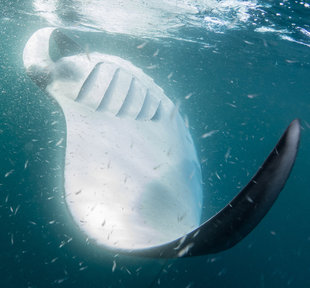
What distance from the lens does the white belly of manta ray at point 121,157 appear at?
2.07m

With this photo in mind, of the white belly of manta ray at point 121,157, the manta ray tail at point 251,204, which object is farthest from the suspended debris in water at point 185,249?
the white belly of manta ray at point 121,157

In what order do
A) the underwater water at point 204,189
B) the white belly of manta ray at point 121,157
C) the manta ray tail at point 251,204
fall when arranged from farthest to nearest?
1. the underwater water at point 204,189
2. the white belly of manta ray at point 121,157
3. the manta ray tail at point 251,204

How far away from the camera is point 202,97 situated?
55.7 m

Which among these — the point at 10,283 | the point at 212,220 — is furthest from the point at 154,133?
the point at 10,283

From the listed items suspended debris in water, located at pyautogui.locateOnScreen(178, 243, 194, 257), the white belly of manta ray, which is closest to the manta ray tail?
suspended debris in water, located at pyautogui.locateOnScreen(178, 243, 194, 257)

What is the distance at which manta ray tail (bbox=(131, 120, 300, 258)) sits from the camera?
102 centimetres

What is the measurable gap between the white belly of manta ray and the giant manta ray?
0.01m

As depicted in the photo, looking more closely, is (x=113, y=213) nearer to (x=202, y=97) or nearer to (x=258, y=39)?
(x=258, y=39)

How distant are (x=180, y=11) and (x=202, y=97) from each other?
47.9 m

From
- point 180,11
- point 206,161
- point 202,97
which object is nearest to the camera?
point 180,11

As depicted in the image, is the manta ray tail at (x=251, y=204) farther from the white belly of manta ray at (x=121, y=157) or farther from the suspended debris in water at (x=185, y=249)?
the white belly of manta ray at (x=121, y=157)

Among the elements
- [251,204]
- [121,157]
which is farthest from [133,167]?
[251,204]

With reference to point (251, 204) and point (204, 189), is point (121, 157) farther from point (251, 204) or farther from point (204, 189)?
point (204, 189)

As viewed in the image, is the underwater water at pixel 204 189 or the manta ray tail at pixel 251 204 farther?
the underwater water at pixel 204 189
